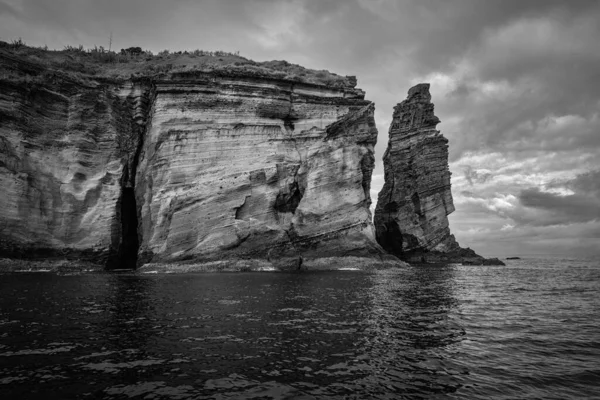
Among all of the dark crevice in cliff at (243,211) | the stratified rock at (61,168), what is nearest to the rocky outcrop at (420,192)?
the dark crevice in cliff at (243,211)

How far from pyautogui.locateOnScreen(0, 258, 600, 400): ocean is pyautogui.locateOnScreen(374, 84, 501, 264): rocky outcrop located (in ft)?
161

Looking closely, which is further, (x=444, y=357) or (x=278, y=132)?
(x=278, y=132)

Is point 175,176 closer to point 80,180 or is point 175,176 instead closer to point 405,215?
point 80,180

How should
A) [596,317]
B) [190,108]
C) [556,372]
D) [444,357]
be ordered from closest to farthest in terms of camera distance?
[556,372]
[444,357]
[596,317]
[190,108]

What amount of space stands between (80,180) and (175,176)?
446 inches

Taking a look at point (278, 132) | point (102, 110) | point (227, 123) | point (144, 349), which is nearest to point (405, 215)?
point (278, 132)

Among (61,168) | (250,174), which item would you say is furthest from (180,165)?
(61,168)

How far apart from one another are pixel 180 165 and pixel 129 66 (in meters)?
20.1

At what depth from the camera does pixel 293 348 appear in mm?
10305

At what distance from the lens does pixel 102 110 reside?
44781 mm

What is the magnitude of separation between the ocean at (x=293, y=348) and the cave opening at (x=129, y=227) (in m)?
30.5

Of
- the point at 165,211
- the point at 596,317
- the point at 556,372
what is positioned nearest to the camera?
the point at 556,372

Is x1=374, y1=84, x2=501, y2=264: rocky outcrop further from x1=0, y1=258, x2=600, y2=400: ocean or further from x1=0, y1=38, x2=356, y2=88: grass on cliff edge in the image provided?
x1=0, y1=258, x2=600, y2=400: ocean

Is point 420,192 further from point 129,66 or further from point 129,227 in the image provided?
point 129,66
